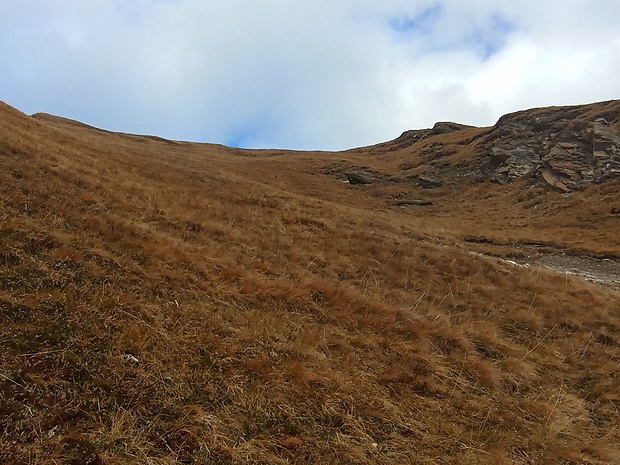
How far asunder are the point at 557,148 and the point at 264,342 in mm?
41240

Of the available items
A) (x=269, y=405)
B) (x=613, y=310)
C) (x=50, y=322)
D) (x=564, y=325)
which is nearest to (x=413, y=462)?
(x=269, y=405)

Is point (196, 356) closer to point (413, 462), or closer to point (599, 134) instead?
point (413, 462)

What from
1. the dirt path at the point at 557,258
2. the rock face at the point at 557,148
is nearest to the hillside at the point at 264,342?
the dirt path at the point at 557,258

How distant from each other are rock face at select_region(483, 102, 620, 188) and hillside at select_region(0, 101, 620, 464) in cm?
2505

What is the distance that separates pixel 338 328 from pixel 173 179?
47.4 ft

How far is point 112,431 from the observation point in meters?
4.02

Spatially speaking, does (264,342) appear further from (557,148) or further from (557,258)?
(557,148)

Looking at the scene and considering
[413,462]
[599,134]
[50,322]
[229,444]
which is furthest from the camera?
[599,134]

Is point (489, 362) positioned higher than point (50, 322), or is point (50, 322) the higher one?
point (50, 322)

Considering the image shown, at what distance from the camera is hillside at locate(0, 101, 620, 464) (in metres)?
4.40

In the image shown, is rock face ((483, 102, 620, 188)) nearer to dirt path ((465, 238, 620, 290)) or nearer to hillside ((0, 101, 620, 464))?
dirt path ((465, 238, 620, 290))

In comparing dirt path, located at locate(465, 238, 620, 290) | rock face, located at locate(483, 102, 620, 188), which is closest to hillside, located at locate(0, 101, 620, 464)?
dirt path, located at locate(465, 238, 620, 290)

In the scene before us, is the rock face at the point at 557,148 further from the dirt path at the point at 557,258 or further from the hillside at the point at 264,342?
the hillside at the point at 264,342

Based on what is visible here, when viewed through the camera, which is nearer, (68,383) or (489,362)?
(68,383)
